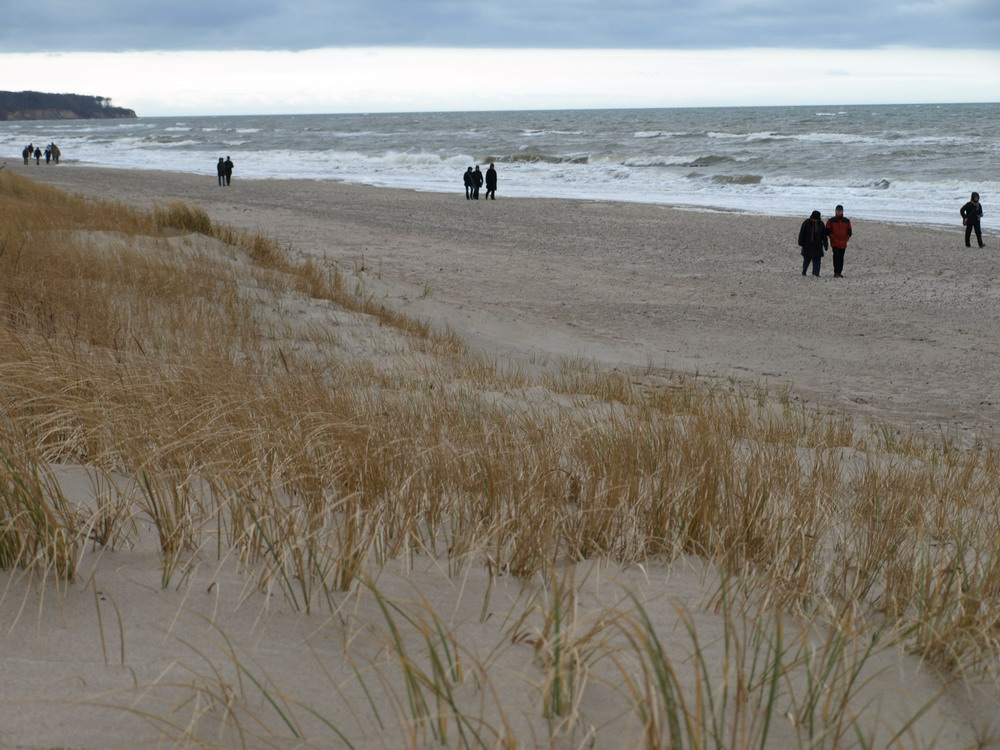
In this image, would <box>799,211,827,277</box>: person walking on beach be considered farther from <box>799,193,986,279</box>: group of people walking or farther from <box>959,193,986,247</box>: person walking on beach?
<box>959,193,986,247</box>: person walking on beach

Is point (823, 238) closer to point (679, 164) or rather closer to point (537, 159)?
point (679, 164)

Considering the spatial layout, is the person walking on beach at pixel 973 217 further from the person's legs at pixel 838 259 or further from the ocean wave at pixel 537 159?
the ocean wave at pixel 537 159

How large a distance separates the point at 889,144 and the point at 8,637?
185 ft

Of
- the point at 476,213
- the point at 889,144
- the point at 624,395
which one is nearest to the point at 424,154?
the point at 889,144

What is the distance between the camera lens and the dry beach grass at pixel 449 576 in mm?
1652

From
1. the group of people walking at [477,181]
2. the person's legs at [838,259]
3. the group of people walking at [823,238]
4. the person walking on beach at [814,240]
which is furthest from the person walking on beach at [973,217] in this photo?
the group of people walking at [477,181]

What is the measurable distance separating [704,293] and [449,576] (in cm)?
1231

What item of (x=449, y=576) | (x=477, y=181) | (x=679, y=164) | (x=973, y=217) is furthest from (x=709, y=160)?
(x=449, y=576)

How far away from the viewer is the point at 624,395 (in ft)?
19.9

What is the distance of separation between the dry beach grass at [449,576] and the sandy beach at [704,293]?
4612 millimetres

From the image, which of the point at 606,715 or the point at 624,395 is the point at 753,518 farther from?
the point at 624,395

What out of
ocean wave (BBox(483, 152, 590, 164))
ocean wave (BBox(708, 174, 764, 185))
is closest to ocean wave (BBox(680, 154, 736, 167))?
ocean wave (BBox(708, 174, 764, 185))

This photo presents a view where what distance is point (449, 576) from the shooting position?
229cm

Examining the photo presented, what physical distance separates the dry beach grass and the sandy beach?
4.61 m
